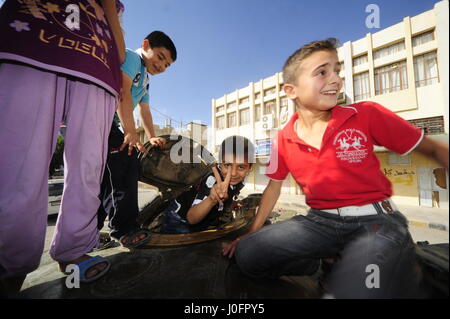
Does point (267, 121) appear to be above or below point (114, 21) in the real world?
above

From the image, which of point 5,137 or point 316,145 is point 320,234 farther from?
point 5,137

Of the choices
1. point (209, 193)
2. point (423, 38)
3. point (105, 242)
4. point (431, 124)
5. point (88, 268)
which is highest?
point (423, 38)

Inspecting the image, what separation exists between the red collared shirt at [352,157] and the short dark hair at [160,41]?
1.77 metres

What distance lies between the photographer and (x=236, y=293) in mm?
854

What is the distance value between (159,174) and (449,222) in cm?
221

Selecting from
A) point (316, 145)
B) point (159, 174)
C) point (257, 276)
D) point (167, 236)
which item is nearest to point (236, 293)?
point (257, 276)

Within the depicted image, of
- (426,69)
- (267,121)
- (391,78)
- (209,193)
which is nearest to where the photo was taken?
(209,193)

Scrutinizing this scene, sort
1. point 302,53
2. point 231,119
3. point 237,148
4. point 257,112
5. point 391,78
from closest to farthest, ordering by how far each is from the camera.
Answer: point 302,53
point 237,148
point 391,78
point 257,112
point 231,119

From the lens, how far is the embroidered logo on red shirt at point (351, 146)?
104 centimetres

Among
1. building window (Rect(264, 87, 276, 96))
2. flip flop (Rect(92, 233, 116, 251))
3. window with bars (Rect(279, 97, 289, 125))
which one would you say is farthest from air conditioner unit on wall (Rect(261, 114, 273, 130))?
flip flop (Rect(92, 233, 116, 251))

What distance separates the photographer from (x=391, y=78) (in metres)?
9.94

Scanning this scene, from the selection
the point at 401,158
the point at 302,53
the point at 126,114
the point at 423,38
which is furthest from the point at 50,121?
the point at 423,38

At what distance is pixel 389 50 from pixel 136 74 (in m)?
13.7

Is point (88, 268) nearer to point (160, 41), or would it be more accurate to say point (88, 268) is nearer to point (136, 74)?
point (136, 74)
